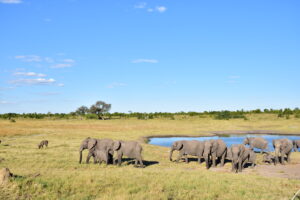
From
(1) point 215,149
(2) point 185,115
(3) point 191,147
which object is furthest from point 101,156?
(2) point 185,115

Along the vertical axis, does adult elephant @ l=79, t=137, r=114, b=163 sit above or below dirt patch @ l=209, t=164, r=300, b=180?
above

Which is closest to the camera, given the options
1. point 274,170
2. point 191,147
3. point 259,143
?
point 274,170

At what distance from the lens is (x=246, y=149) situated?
67.4 feet

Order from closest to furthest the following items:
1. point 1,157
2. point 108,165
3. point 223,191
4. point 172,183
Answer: point 223,191 → point 172,183 → point 108,165 → point 1,157

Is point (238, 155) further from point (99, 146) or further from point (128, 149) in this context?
point (99, 146)

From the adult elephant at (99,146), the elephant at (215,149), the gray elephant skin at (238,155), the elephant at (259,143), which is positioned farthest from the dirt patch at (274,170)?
the adult elephant at (99,146)

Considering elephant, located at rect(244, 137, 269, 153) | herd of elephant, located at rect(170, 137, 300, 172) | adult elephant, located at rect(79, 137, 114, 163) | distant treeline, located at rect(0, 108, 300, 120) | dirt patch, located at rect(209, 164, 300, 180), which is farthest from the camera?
distant treeline, located at rect(0, 108, 300, 120)

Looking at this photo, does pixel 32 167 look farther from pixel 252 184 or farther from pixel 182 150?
pixel 252 184

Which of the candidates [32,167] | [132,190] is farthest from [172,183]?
[32,167]

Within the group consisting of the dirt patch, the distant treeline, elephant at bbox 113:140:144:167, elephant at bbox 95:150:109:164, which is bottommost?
the dirt patch

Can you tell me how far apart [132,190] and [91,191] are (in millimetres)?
1686

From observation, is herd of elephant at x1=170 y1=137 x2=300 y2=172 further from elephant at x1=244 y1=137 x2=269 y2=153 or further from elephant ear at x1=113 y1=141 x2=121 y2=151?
elephant ear at x1=113 y1=141 x2=121 y2=151

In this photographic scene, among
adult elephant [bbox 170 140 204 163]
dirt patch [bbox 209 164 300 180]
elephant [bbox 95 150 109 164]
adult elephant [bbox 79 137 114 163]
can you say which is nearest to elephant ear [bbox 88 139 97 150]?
adult elephant [bbox 79 137 114 163]

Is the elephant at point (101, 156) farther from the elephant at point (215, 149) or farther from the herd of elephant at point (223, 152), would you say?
the elephant at point (215, 149)
